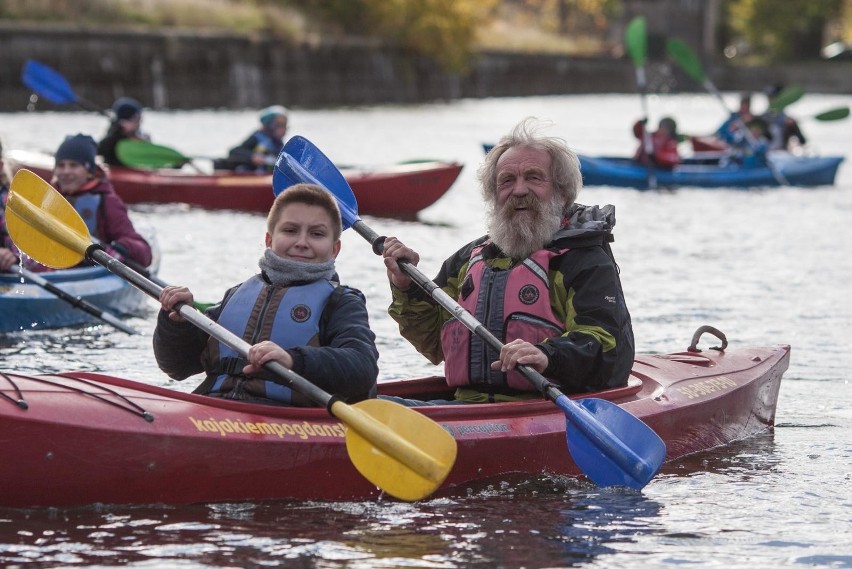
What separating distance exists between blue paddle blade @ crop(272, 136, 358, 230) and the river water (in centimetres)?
140

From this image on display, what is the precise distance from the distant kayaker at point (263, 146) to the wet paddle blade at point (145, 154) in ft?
2.52

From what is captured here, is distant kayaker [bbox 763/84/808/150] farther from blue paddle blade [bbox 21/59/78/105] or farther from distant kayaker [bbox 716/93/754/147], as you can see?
blue paddle blade [bbox 21/59/78/105]

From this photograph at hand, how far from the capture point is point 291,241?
14.4 ft

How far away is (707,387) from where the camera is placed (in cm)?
550

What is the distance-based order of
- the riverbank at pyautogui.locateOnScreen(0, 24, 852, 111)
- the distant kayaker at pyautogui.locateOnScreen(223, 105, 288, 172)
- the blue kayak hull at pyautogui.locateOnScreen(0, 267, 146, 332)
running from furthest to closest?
the riverbank at pyautogui.locateOnScreen(0, 24, 852, 111) < the distant kayaker at pyautogui.locateOnScreen(223, 105, 288, 172) < the blue kayak hull at pyautogui.locateOnScreen(0, 267, 146, 332)

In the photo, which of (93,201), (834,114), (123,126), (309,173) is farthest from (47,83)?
(834,114)

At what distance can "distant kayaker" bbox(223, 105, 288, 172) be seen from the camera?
1285cm

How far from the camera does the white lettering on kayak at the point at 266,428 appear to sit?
13.7 ft

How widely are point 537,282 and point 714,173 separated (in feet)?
39.2

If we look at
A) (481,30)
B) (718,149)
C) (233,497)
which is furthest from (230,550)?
(481,30)

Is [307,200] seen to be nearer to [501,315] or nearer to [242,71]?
[501,315]

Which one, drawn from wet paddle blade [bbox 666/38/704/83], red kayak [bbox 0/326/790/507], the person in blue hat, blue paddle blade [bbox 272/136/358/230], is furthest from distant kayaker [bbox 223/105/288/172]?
red kayak [bbox 0/326/790/507]

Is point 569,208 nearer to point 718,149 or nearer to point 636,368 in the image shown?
point 636,368

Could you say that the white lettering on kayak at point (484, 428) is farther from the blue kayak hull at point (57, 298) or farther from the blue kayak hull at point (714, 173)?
the blue kayak hull at point (714, 173)
